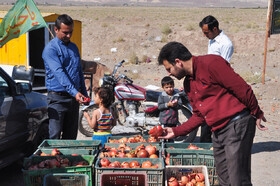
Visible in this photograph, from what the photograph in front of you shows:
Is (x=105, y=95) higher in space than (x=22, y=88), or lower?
lower

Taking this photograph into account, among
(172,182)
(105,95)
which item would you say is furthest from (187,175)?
(105,95)

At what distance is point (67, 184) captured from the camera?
4.39 meters

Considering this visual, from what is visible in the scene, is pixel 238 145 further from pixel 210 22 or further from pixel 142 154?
pixel 210 22

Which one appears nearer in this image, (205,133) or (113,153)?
(113,153)

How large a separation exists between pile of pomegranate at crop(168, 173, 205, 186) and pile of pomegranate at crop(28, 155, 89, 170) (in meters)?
1.12

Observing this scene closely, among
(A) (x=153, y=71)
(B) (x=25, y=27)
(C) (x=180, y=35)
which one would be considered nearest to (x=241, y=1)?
(C) (x=180, y=35)

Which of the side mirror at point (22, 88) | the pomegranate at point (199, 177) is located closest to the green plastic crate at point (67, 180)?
the pomegranate at point (199, 177)

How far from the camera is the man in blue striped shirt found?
5.51 m

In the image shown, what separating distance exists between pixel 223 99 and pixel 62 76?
2.65m

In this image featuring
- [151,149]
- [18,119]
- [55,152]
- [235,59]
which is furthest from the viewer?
[235,59]

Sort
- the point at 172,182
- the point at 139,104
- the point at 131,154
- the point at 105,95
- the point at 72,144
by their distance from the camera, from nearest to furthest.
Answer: the point at 172,182 → the point at 131,154 → the point at 72,144 → the point at 105,95 → the point at 139,104

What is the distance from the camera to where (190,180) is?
470cm

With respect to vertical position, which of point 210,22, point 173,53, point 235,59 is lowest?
point 235,59

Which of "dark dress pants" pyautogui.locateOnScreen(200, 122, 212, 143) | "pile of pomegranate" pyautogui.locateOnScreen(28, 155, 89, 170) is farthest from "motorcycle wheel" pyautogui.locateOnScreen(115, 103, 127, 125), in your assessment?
"pile of pomegranate" pyautogui.locateOnScreen(28, 155, 89, 170)
